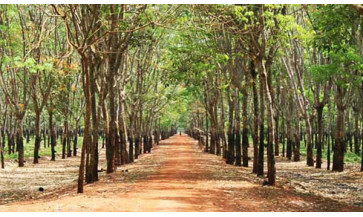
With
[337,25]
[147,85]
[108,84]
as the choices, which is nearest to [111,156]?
[108,84]

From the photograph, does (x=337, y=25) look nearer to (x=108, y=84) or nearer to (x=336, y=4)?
(x=336, y=4)

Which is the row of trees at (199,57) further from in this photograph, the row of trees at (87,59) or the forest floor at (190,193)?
the forest floor at (190,193)

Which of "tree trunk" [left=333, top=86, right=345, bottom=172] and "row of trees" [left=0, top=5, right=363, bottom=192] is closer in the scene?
"row of trees" [left=0, top=5, right=363, bottom=192]

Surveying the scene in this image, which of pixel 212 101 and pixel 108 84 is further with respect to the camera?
pixel 212 101

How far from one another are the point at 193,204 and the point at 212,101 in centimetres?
2759

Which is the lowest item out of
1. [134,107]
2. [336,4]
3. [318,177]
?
[318,177]

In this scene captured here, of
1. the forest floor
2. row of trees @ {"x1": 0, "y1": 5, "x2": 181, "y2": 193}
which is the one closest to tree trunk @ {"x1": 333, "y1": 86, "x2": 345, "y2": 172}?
the forest floor

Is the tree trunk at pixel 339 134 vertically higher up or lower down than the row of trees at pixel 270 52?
lower down

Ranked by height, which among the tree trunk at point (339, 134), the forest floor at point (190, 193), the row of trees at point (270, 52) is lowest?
the forest floor at point (190, 193)

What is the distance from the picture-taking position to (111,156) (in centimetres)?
2517

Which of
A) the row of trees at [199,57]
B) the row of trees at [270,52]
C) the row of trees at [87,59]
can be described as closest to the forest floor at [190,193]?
the row of trees at [199,57]

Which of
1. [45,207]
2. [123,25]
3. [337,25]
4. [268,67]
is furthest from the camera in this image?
[268,67]

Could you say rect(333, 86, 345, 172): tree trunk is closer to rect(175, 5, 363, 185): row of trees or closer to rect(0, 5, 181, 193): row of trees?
rect(175, 5, 363, 185): row of trees

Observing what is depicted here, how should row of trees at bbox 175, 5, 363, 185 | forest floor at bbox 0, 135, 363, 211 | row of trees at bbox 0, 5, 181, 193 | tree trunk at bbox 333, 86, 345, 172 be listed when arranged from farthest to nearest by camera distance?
1. tree trunk at bbox 333, 86, 345, 172
2. row of trees at bbox 175, 5, 363, 185
3. row of trees at bbox 0, 5, 181, 193
4. forest floor at bbox 0, 135, 363, 211
